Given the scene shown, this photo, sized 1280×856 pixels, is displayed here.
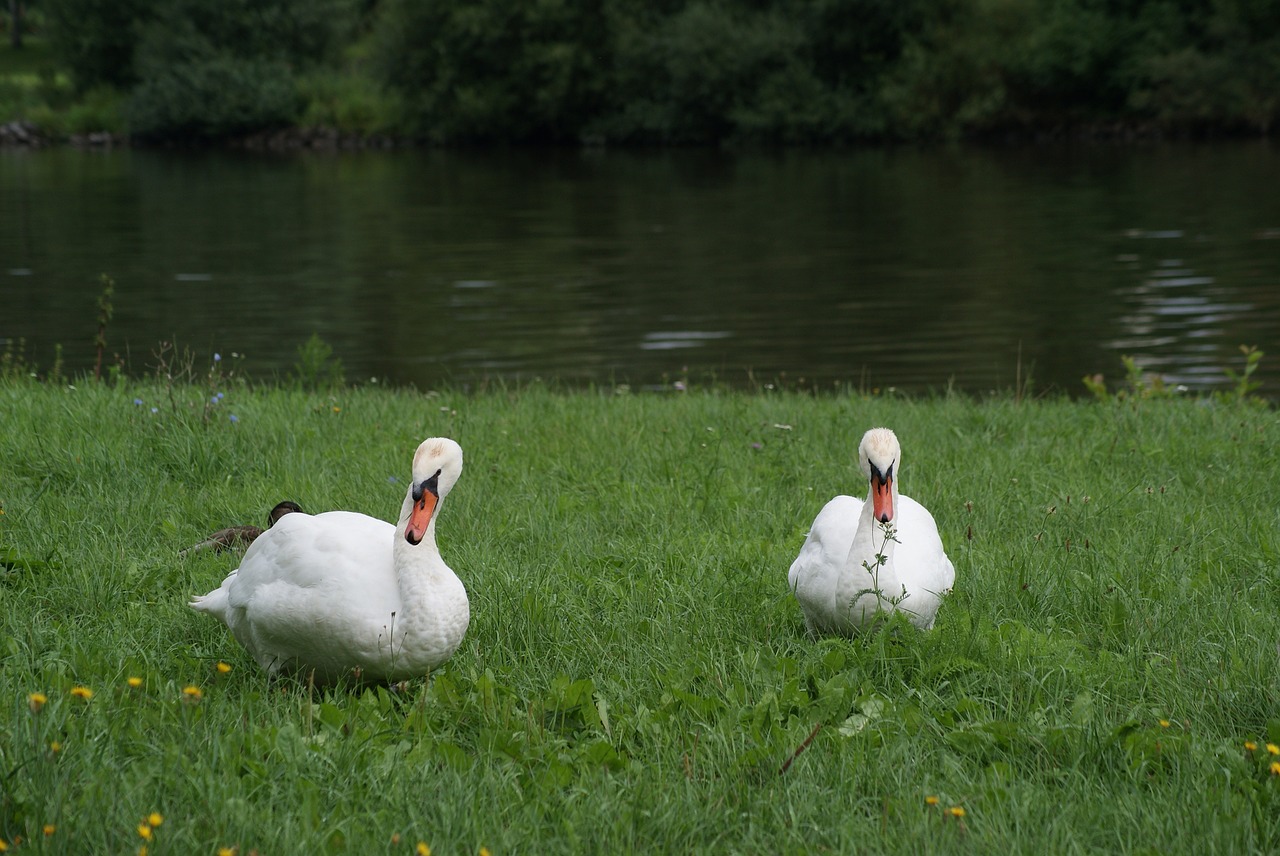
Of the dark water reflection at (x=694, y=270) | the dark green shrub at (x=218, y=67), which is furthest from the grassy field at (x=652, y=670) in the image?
the dark green shrub at (x=218, y=67)

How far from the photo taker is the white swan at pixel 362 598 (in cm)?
409

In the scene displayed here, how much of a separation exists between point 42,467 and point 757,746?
15.4ft

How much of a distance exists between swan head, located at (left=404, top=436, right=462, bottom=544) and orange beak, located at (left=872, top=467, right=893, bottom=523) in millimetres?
1472

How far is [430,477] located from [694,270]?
72.6 ft

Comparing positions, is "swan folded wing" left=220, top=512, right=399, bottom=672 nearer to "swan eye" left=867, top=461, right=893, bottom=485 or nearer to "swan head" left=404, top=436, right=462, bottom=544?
"swan head" left=404, top=436, right=462, bottom=544

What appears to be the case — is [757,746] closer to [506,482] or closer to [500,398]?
[506,482]

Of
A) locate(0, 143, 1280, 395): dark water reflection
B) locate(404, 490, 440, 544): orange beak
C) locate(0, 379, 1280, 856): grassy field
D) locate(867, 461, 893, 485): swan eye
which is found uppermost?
locate(404, 490, 440, 544): orange beak

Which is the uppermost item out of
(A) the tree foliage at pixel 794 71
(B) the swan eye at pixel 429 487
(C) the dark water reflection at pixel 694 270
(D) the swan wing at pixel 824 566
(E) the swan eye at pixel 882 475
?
(A) the tree foliage at pixel 794 71

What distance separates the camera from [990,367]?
16.6 metres

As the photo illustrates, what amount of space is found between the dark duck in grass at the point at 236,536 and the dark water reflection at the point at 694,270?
3594 millimetres

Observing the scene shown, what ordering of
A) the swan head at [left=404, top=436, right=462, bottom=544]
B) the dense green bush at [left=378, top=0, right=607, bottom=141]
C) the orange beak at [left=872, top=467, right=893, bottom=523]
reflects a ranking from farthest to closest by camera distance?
the dense green bush at [left=378, top=0, right=607, bottom=141] → the orange beak at [left=872, top=467, right=893, bottom=523] → the swan head at [left=404, top=436, right=462, bottom=544]

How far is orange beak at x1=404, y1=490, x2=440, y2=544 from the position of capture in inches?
159

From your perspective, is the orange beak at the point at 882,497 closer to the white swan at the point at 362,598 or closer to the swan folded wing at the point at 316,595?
the white swan at the point at 362,598

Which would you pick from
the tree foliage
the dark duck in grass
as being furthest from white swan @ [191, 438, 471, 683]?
the tree foliage
